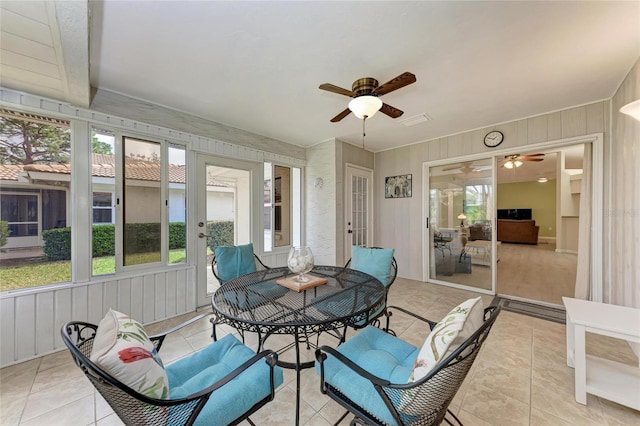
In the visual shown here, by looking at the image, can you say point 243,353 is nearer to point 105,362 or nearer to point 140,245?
point 105,362

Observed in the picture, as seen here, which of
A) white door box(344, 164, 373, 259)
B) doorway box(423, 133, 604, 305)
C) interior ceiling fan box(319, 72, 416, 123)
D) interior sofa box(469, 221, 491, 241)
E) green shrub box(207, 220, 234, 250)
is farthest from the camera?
white door box(344, 164, 373, 259)

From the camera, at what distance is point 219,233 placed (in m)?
3.38

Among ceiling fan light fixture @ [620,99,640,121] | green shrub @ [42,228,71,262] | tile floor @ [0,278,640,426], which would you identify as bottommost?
tile floor @ [0,278,640,426]

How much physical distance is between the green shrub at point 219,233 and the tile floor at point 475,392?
121cm

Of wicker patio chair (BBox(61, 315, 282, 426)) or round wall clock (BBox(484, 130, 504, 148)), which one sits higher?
round wall clock (BBox(484, 130, 504, 148))

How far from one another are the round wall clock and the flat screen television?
7.90 meters

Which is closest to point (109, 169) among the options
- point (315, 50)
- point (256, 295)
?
point (256, 295)

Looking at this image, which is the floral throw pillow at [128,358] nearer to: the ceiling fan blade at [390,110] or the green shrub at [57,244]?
the green shrub at [57,244]

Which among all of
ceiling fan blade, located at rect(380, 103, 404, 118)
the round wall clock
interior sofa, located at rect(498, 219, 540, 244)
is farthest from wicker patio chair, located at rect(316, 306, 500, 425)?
interior sofa, located at rect(498, 219, 540, 244)

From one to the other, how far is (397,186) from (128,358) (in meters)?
4.49

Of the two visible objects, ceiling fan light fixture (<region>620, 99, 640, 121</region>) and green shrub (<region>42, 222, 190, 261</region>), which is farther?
green shrub (<region>42, 222, 190, 261</region>)

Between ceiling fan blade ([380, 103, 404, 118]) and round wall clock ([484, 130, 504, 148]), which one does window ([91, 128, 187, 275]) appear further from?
round wall clock ([484, 130, 504, 148])

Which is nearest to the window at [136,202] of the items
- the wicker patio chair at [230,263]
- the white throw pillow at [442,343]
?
the wicker patio chair at [230,263]

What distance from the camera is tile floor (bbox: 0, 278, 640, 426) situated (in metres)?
1.46
